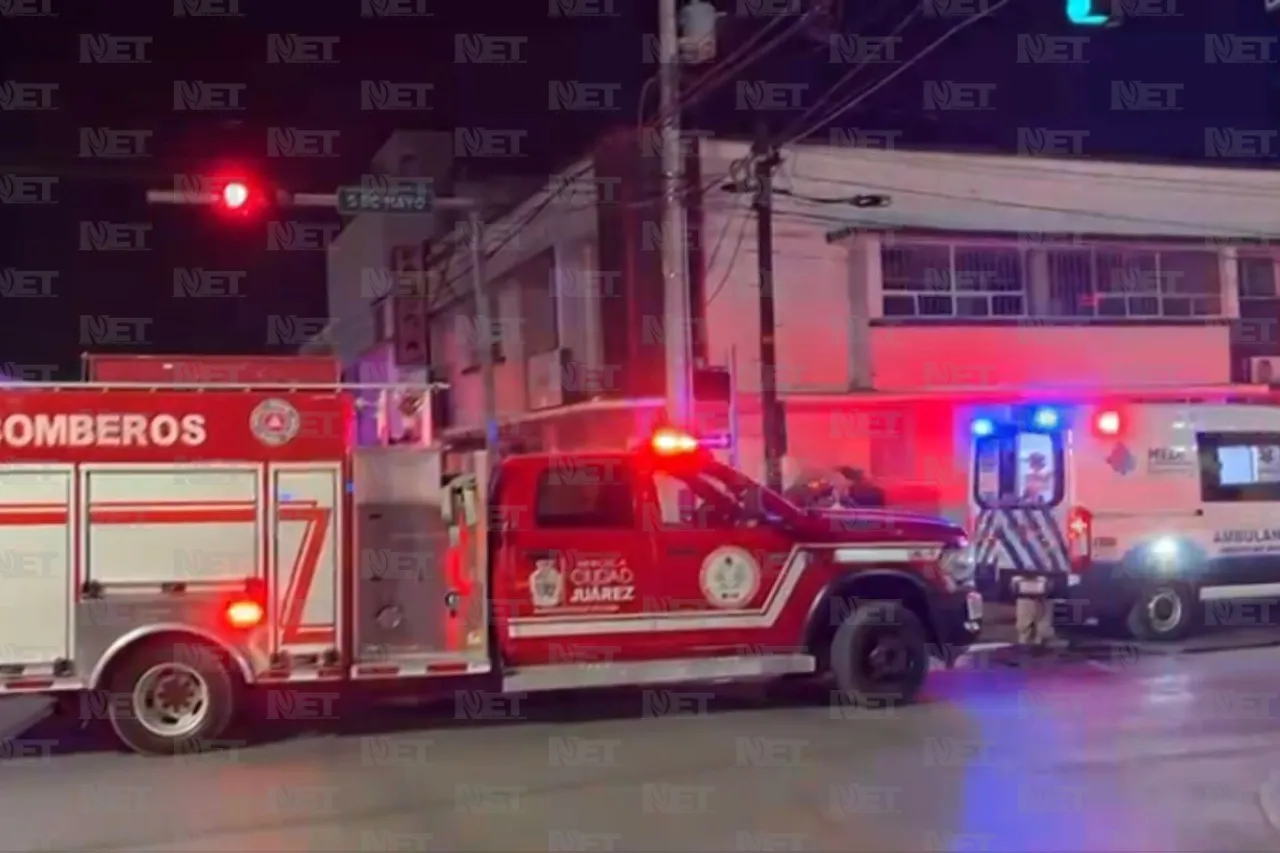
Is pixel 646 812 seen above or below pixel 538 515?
below

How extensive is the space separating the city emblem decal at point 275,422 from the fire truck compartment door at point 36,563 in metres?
1.23

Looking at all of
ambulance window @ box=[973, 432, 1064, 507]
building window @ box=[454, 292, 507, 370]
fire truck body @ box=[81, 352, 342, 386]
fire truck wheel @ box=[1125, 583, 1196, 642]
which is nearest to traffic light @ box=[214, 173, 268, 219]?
fire truck body @ box=[81, 352, 342, 386]

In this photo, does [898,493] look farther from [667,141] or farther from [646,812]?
[646,812]

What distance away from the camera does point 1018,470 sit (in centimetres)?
1506

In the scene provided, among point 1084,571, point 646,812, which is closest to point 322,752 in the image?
point 646,812

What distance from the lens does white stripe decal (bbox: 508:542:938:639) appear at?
1031 cm

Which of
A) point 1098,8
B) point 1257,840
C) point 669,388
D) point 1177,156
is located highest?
point 1177,156

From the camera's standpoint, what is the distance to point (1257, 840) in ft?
23.3

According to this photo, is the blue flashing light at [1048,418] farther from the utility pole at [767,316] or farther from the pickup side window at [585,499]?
the pickup side window at [585,499]

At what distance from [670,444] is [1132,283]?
1299 centimetres

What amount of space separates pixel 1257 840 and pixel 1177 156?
60.0 feet

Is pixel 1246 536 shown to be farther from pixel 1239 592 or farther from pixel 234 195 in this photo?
pixel 234 195

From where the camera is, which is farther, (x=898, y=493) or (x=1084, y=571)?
(x=898, y=493)

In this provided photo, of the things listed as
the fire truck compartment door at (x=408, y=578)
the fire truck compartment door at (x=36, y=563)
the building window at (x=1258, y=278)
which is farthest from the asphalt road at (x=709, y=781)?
the building window at (x=1258, y=278)
